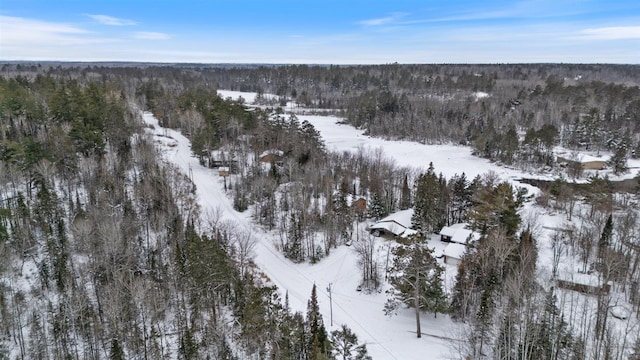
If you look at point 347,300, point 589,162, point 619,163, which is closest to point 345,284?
point 347,300

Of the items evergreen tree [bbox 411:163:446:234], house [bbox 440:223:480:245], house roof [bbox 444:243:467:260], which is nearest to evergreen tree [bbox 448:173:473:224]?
evergreen tree [bbox 411:163:446:234]

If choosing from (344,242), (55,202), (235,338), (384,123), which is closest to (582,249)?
(344,242)

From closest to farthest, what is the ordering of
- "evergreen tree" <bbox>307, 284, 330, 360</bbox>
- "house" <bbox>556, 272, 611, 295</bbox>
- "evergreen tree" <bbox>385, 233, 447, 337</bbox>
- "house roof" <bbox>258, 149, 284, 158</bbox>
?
"evergreen tree" <bbox>307, 284, 330, 360</bbox> → "evergreen tree" <bbox>385, 233, 447, 337</bbox> → "house" <bbox>556, 272, 611, 295</bbox> → "house roof" <bbox>258, 149, 284, 158</bbox>

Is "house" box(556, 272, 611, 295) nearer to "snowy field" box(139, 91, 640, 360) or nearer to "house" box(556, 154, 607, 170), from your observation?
"snowy field" box(139, 91, 640, 360)

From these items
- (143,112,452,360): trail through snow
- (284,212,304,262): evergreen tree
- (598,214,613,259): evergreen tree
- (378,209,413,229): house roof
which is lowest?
(143,112,452,360): trail through snow

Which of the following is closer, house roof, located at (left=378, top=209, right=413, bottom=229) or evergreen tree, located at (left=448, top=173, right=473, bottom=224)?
house roof, located at (left=378, top=209, right=413, bottom=229)

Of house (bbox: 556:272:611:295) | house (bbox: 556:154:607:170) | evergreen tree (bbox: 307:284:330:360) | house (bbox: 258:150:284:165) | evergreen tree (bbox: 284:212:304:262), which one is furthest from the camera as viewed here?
house (bbox: 556:154:607:170)

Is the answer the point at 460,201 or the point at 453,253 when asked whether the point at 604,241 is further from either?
the point at 460,201
